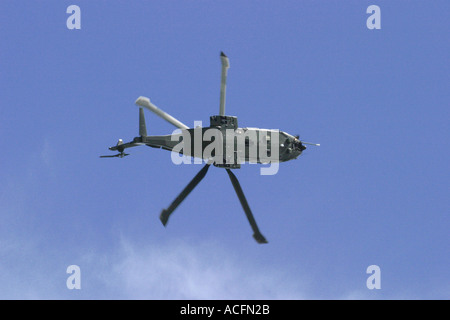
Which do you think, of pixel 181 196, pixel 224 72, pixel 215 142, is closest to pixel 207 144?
pixel 215 142

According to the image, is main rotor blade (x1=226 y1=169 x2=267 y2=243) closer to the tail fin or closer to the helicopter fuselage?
the helicopter fuselage

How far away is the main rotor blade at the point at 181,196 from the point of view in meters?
60.5

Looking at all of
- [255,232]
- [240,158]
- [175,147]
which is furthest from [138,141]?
[255,232]

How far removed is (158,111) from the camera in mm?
59156

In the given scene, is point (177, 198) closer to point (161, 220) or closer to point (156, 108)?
point (161, 220)

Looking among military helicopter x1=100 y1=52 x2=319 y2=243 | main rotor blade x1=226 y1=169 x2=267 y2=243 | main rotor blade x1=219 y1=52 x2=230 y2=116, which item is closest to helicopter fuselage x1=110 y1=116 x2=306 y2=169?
military helicopter x1=100 y1=52 x2=319 y2=243

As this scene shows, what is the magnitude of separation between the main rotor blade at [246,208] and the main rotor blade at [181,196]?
2271mm

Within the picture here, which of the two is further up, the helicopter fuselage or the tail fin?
the tail fin

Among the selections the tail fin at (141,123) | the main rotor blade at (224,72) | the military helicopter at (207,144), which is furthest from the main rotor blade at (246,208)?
the tail fin at (141,123)

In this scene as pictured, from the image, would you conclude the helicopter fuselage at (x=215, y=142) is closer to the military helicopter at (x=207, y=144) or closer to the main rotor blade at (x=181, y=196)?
the military helicopter at (x=207, y=144)

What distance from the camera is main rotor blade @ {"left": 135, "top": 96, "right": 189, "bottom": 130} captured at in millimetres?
58531

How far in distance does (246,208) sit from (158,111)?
398 inches

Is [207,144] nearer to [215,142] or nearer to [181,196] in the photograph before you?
[215,142]

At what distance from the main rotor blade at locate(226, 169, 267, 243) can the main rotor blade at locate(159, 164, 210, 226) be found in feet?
7.45
